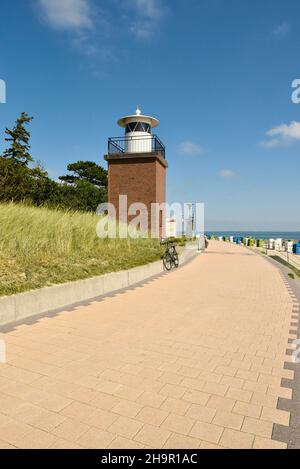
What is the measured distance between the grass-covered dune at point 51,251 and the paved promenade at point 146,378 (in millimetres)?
1088

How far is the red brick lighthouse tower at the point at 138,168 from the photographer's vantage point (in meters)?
20.2

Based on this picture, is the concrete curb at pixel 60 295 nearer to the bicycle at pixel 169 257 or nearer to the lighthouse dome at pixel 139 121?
the bicycle at pixel 169 257

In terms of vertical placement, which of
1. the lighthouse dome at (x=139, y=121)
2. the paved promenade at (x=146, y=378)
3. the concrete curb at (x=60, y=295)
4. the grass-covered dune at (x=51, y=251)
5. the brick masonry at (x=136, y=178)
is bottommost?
the paved promenade at (x=146, y=378)

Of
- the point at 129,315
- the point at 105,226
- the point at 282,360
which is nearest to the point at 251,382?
the point at 282,360

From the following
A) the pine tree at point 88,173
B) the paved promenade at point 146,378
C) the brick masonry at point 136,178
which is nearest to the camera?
the paved promenade at point 146,378

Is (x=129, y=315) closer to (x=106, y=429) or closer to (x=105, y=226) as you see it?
(x=106, y=429)


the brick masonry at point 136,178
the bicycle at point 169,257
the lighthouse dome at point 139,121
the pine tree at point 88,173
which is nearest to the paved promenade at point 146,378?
the bicycle at point 169,257

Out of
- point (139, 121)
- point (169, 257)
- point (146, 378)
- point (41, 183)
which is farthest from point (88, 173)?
point (146, 378)

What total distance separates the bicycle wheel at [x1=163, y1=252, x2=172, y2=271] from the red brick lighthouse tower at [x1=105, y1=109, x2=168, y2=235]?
713 cm

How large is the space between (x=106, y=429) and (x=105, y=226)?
1069 centimetres

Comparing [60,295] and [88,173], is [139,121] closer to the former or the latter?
[60,295]

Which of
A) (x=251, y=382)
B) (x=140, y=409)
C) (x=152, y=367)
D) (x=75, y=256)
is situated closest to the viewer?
(x=140, y=409)

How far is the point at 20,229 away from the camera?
8.34m

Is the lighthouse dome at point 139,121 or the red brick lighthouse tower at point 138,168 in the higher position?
the lighthouse dome at point 139,121
